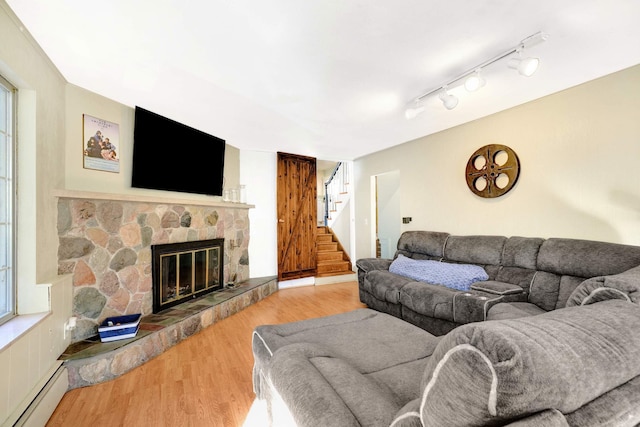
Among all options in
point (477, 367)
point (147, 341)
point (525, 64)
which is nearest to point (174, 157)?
point (147, 341)

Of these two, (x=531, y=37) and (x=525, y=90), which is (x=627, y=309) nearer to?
(x=531, y=37)

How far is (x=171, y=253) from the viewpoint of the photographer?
10.5 ft

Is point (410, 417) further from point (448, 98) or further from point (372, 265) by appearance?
point (372, 265)

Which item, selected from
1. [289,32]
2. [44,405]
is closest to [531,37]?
[289,32]

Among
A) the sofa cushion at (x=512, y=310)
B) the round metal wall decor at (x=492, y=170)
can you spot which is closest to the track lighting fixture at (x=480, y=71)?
the round metal wall decor at (x=492, y=170)

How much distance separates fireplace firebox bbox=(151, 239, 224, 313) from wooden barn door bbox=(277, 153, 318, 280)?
1230mm

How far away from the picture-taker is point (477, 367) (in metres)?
0.51

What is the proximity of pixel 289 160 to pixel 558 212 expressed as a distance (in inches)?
148

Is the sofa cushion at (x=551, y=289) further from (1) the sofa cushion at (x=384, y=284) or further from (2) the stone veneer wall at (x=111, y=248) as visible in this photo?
(2) the stone veneer wall at (x=111, y=248)

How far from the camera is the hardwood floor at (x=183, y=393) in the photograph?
174 centimetres

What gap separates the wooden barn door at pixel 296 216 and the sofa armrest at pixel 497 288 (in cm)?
302

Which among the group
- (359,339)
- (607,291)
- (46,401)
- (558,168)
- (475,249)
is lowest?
(46,401)

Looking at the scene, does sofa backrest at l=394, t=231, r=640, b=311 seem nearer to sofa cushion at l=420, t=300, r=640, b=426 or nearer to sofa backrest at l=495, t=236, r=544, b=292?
sofa backrest at l=495, t=236, r=544, b=292

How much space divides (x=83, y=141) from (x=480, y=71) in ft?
11.2
